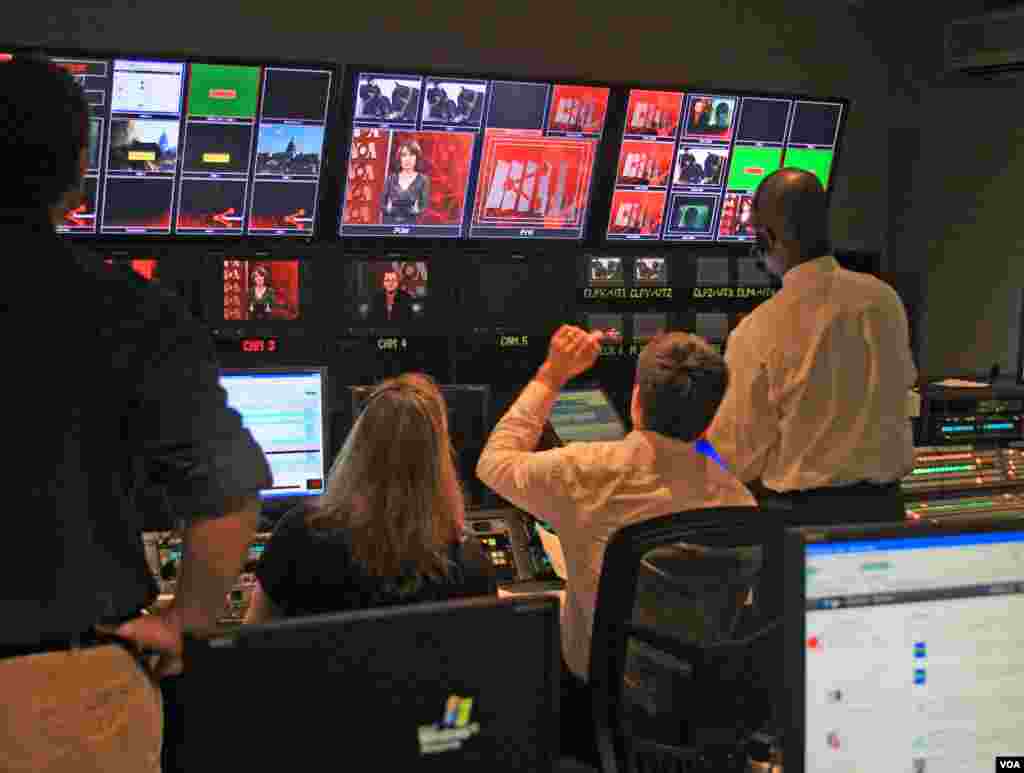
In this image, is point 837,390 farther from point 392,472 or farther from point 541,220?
point 541,220

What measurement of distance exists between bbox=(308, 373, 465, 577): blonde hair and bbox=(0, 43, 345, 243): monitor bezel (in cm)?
200

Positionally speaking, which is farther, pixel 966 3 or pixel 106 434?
pixel 966 3

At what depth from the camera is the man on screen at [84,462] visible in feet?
4.91

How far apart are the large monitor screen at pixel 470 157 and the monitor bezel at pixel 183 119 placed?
0.07 meters

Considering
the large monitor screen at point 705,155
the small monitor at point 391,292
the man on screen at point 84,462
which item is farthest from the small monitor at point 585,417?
the man on screen at point 84,462

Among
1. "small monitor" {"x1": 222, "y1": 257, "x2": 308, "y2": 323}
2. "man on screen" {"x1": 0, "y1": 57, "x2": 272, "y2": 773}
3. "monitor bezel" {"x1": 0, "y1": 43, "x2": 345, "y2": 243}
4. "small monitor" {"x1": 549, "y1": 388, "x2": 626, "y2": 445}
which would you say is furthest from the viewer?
"small monitor" {"x1": 222, "y1": 257, "x2": 308, "y2": 323}

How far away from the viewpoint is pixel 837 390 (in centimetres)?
299

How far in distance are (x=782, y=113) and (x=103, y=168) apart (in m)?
2.45

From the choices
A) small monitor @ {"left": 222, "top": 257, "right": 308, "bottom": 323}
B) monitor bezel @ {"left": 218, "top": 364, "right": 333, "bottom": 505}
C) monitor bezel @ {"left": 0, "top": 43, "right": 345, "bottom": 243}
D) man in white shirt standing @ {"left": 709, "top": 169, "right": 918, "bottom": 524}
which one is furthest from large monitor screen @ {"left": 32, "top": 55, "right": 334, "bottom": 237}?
man in white shirt standing @ {"left": 709, "top": 169, "right": 918, "bottom": 524}

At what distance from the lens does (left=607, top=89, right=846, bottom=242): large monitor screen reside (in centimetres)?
455

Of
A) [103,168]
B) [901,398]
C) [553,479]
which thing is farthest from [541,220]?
[553,479]

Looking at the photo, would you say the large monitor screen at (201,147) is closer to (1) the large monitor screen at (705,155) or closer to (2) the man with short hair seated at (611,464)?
(1) the large monitor screen at (705,155)

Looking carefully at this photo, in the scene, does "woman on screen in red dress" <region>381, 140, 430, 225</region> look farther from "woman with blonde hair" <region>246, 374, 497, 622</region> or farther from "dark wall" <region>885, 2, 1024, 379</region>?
"dark wall" <region>885, 2, 1024, 379</region>

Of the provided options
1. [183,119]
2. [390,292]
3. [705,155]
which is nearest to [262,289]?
[390,292]
